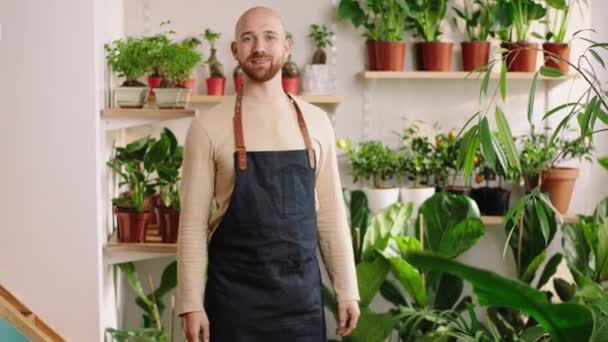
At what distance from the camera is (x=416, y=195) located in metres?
4.14

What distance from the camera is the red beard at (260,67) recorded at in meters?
2.63

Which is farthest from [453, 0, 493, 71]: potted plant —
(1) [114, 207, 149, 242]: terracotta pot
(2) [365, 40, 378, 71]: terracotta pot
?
(1) [114, 207, 149, 242]: terracotta pot

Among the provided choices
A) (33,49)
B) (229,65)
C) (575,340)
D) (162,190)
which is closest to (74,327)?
(162,190)

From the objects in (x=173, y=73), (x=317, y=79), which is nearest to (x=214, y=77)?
(x=317, y=79)

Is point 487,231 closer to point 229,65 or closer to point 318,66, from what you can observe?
point 318,66

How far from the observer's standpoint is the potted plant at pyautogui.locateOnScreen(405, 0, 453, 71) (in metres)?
4.12

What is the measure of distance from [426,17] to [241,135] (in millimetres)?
1736

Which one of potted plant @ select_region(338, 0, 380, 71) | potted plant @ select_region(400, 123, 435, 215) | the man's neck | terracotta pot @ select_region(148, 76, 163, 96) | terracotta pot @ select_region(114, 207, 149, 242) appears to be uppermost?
potted plant @ select_region(338, 0, 380, 71)

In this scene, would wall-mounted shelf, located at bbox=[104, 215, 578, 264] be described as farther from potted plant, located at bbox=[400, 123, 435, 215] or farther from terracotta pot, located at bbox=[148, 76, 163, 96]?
potted plant, located at bbox=[400, 123, 435, 215]

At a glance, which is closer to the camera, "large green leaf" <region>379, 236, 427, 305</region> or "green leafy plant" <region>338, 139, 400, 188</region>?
"large green leaf" <region>379, 236, 427, 305</region>

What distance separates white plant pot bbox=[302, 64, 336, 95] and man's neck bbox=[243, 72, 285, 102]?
139 centimetres

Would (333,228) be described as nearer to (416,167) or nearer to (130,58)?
(130,58)

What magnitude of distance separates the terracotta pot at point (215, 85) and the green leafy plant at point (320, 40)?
1.39 feet

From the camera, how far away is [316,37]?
4.18m
